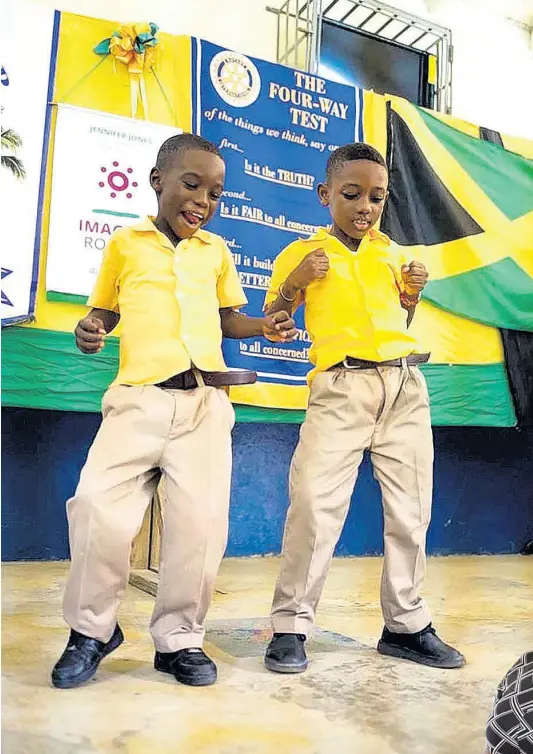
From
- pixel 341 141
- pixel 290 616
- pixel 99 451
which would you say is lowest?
pixel 290 616

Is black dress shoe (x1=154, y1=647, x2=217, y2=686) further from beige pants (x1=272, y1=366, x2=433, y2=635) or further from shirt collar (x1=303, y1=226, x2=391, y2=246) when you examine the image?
shirt collar (x1=303, y1=226, x2=391, y2=246)

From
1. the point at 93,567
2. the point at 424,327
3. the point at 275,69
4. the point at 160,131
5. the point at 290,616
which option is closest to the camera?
the point at 93,567

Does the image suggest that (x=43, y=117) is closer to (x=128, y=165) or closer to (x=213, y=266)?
(x=128, y=165)

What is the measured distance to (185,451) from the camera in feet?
4.05

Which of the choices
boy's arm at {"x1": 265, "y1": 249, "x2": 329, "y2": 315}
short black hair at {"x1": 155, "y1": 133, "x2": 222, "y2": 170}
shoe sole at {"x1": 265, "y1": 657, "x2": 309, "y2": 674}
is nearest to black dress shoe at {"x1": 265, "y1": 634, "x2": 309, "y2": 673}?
shoe sole at {"x1": 265, "y1": 657, "x2": 309, "y2": 674}

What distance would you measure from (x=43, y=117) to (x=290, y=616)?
4.68ft

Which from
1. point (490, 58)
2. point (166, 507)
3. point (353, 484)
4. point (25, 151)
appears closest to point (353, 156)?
point (353, 484)

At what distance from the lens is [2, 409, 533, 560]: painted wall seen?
2250mm

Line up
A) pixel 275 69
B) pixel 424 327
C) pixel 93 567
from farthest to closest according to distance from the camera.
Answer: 1. pixel 424 327
2. pixel 275 69
3. pixel 93 567

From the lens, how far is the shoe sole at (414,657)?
132 centimetres

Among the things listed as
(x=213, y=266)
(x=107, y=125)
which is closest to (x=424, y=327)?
(x=107, y=125)

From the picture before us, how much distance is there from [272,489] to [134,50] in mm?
1374

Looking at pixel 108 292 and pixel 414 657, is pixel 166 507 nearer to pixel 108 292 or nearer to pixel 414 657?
pixel 108 292

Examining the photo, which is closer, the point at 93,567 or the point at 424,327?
the point at 93,567
